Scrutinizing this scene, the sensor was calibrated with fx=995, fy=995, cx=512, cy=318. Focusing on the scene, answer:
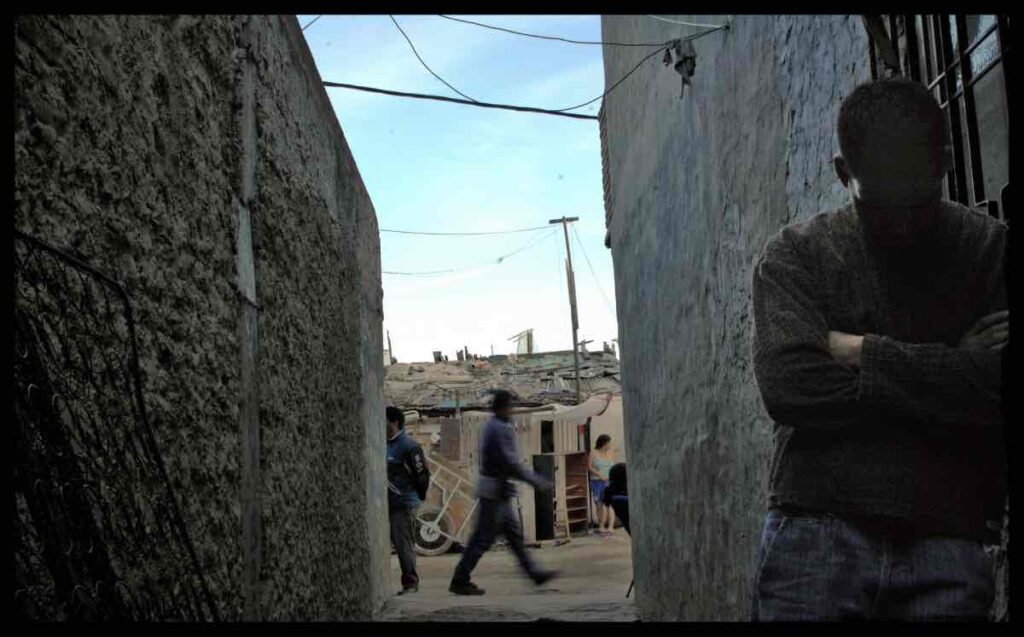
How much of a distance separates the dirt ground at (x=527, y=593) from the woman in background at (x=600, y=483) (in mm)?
1910

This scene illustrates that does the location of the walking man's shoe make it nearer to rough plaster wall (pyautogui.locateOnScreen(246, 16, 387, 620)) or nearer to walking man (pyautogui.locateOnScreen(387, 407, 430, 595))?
walking man (pyautogui.locateOnScreen(387, 407, 430, 595))

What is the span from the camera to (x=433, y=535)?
15.3 metres

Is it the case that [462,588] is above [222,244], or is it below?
below

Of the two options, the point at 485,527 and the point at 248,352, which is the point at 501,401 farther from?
the point at 248,352

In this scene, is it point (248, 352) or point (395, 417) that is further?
point (395, 417)

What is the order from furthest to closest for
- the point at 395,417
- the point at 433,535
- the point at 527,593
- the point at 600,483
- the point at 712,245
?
the point at 600,483, the point at 433,535, the point at 527,593, the point at 395,417, the point at 712,245

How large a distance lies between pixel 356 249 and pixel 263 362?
131 inches

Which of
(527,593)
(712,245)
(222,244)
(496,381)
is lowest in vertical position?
(527,593)

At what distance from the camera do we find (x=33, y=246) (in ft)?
6.88

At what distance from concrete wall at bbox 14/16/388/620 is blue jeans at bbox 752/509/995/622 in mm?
1763

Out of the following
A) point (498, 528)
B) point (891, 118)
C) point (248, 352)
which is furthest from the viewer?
point (498, 528)


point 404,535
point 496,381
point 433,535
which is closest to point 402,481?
point 404,535

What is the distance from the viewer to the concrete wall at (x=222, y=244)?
8.03 ft

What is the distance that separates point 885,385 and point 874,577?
1.17ft
